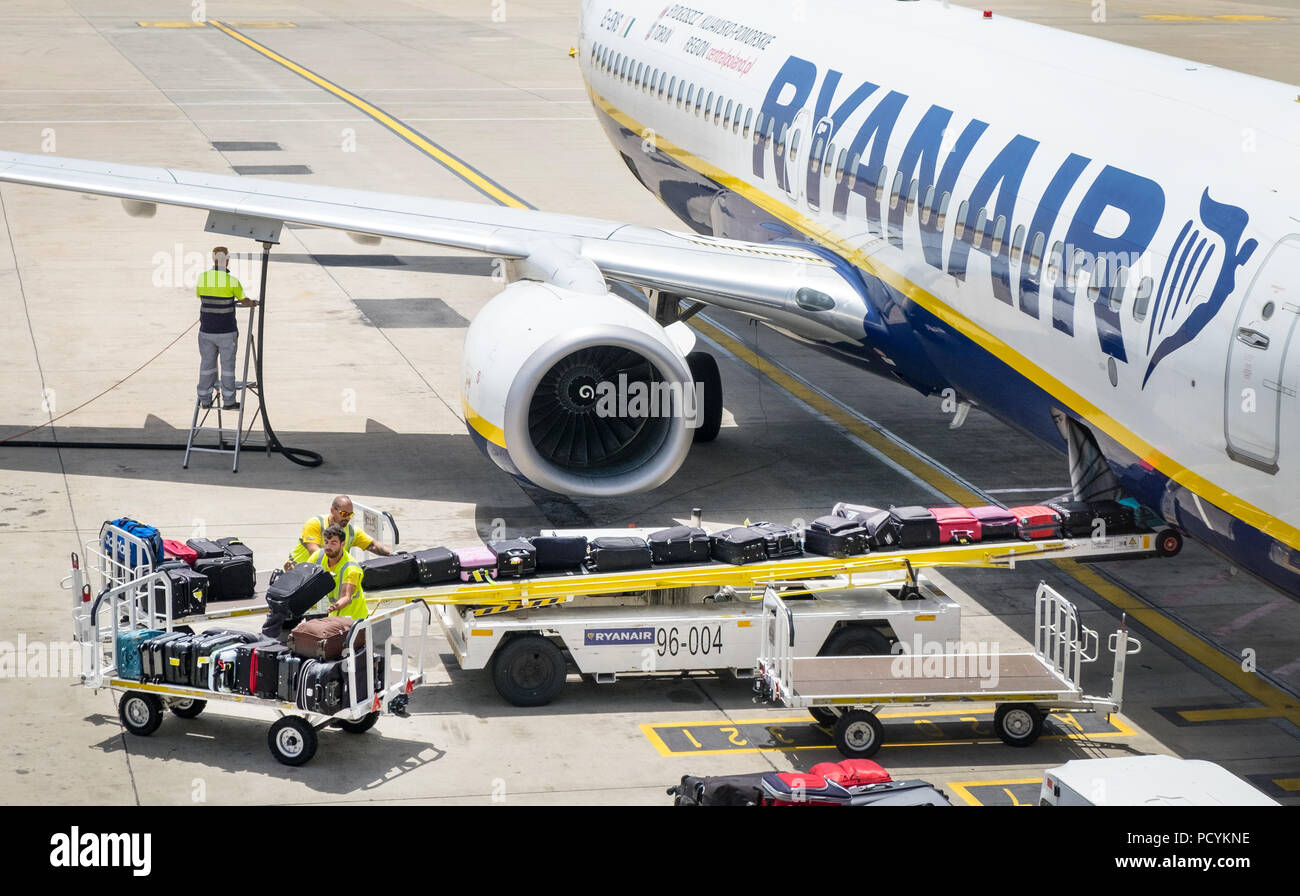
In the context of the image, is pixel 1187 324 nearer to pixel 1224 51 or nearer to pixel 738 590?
pixel 738 590

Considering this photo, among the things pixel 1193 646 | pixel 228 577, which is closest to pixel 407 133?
pixel 228 577

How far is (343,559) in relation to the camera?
13164mm

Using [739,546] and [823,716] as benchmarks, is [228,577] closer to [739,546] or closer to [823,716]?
[739,546]

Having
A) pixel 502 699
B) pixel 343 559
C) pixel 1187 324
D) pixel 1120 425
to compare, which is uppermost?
pixel 1187 324

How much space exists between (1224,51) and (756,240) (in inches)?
1590

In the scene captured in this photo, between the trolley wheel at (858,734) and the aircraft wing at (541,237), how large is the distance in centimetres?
602

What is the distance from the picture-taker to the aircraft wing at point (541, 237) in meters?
17.5

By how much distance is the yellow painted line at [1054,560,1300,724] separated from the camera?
44.2 feet

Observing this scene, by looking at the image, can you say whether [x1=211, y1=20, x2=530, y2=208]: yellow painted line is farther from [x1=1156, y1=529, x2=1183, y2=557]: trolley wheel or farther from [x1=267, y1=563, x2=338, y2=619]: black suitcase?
[x1=1156, y1=529, x2=1183, y2=557]: trolley wheel

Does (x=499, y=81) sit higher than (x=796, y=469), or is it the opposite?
(x=499, y=81)

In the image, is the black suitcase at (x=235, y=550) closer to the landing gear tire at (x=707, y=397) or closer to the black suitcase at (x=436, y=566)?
the black suitcase at (x=436, y=566)

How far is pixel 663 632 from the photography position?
528 inches
